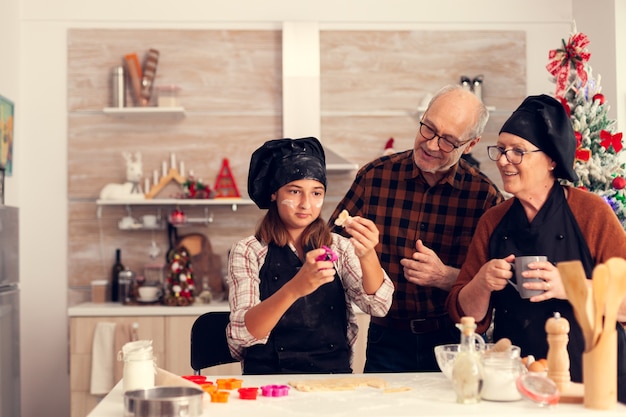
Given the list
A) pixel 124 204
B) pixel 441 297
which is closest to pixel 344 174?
Result: pixel 124 204

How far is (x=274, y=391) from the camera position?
1925 millimetres

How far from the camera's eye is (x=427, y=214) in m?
2.72

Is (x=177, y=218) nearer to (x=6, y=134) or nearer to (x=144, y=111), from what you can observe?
(x=144, y=111)

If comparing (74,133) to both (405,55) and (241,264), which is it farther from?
(241,264)

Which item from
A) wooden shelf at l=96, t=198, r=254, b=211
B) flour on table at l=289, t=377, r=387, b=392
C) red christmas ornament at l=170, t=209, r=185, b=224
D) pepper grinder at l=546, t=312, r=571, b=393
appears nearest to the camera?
pepper grinder at l=546, t=312, r=571, b=393

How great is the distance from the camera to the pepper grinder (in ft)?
6.06

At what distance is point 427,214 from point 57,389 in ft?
11.0

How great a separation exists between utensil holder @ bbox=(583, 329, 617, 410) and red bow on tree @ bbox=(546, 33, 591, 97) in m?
2.99

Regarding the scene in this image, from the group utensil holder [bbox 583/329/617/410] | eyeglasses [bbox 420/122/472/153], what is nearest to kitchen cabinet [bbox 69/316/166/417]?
eyeglasses [bbox 420/122/472/153]

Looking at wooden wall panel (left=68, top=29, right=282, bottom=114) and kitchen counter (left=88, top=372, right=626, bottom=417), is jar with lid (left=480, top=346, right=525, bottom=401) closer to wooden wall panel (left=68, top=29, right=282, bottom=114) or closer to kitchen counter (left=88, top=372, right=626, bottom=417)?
kitchen counter (left=88, top=372, right=626, bottom=417)

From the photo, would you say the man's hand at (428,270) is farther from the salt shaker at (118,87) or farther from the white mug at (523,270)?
the salt shaker at (118,87)

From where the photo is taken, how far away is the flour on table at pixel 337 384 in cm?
198

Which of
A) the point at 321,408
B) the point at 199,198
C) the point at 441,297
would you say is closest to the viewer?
the point at 321,408

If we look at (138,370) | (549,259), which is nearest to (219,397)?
(138,370)
